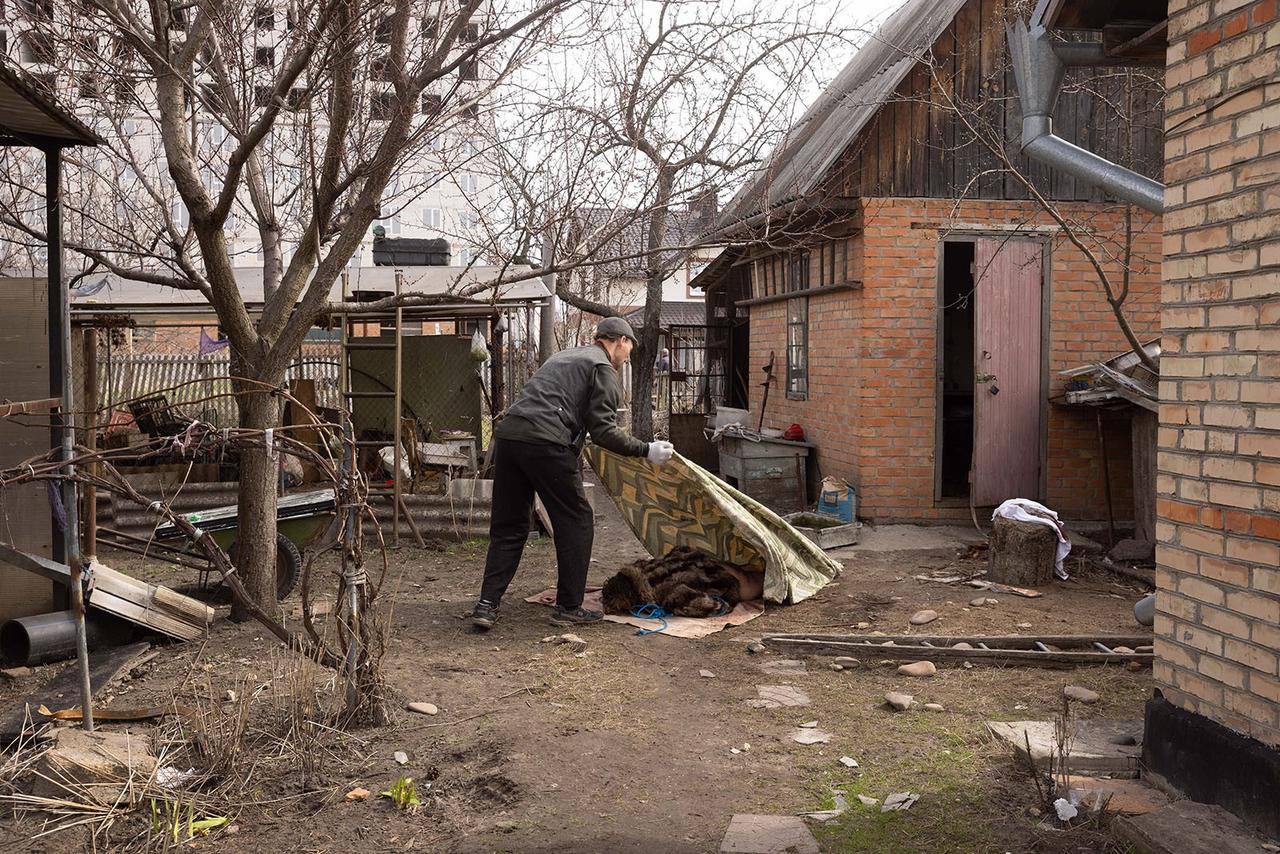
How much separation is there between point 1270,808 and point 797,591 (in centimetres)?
445

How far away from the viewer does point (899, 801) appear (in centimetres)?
430

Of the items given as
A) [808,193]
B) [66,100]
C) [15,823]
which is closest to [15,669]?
[15,823]

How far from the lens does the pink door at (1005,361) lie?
1062cm

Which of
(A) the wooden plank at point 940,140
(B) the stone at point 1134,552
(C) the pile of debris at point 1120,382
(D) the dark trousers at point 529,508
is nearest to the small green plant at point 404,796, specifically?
(D) the dark trousers at point 529,508

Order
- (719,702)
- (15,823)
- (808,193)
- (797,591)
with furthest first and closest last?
(808,193) → (797,591) → (719,702) → (15,823)

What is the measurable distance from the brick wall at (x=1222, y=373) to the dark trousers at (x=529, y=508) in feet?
12.5

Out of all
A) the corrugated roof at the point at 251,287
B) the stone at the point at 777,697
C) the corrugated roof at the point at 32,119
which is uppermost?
the corrugated roof at the point at 32,119

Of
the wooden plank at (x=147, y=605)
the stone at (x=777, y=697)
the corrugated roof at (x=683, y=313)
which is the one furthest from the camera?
the corrugated roof at (x=683, y=313)

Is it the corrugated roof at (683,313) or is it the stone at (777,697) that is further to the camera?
the corrugated roof at (683,313)

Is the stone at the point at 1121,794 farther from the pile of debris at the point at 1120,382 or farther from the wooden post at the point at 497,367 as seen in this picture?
the wooden post at the point at 497,367

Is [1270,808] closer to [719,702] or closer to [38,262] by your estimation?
[719,702]

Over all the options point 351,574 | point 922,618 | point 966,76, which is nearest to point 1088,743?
point 922,618

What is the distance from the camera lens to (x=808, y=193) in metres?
10.0

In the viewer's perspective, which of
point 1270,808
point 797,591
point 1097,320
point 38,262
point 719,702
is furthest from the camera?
point 38,262
